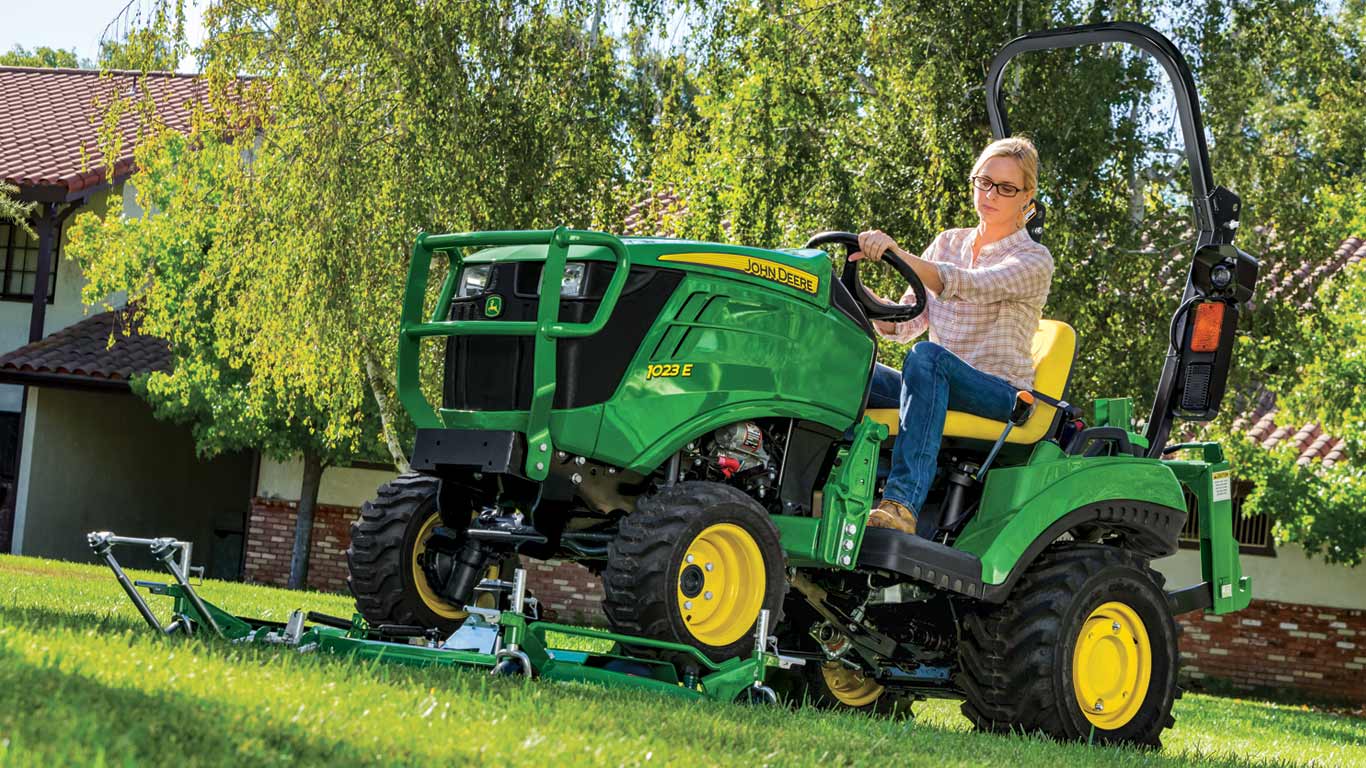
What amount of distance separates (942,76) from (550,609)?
10.4 metres

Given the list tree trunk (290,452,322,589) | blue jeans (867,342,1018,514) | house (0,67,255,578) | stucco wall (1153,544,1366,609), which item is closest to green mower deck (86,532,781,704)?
blue jeans (867,342,1018,514)

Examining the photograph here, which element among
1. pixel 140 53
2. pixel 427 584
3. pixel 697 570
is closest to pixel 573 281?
pixel 697 570

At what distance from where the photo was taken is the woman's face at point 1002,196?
653 cm

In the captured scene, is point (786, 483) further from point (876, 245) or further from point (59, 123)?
point (59, 123)

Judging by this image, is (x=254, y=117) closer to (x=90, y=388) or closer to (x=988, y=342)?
(x=988, y=342)

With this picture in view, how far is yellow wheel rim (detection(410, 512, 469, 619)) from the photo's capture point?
5.99 meters

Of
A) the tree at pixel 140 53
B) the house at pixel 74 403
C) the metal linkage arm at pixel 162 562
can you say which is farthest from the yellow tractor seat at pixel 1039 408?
the house at pixel 74 403

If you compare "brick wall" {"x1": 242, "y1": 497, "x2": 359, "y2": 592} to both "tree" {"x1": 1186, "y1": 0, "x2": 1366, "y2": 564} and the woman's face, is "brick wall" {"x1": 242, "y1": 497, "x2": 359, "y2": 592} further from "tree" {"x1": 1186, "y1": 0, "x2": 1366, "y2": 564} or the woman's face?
the woman's face

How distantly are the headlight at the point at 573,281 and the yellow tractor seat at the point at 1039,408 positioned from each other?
4.70 feet

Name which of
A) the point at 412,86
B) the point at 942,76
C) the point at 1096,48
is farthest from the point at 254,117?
the point at 1096,48

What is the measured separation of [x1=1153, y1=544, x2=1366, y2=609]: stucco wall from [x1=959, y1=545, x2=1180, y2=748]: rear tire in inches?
568

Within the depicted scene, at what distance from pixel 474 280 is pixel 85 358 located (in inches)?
755

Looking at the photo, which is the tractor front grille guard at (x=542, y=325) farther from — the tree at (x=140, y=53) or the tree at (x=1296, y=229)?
the tree at (x=1296, y=229)

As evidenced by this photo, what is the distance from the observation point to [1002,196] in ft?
21.5
